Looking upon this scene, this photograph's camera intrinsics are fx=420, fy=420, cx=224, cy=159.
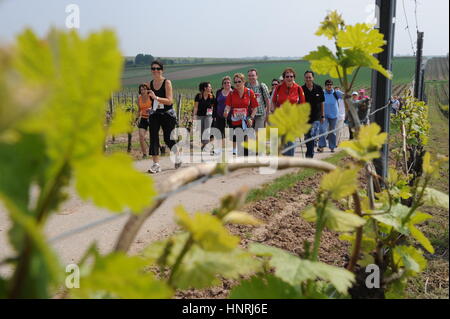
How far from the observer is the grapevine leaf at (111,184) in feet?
1.38

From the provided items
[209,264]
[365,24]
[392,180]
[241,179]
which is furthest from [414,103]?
[209,264]

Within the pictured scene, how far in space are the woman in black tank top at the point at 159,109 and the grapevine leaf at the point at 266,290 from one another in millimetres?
6475

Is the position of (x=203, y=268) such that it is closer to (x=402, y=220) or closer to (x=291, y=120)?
(x=291, y=120)

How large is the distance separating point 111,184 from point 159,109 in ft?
23.6

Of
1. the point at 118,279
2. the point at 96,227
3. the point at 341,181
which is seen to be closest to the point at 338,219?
the point at 341,181

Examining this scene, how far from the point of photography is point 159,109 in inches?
295

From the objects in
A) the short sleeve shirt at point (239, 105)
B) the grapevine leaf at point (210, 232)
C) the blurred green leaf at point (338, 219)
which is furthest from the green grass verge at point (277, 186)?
the grapevine leaf at point (210, 232)

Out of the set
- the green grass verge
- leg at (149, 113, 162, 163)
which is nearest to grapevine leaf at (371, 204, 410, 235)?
the green grass verge

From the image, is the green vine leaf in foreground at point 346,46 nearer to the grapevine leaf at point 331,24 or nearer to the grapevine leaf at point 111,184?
the grapevine leaf at point 331,24

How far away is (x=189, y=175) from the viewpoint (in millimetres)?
678

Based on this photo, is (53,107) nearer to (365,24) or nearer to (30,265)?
(30,265)

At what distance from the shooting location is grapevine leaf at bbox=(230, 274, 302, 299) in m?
0.82
